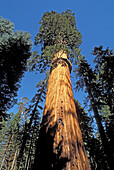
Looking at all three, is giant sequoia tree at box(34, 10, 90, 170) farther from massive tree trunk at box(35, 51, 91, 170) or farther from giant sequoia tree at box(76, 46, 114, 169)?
giant sequoia tree at box(76, 46, 114, 169)

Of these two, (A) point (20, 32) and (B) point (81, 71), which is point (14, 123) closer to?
(B) point (81, 71)

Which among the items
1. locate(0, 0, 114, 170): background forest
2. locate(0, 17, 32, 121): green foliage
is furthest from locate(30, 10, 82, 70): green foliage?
locate(0, 17, 32, 121): green foliage

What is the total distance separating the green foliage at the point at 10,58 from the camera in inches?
525

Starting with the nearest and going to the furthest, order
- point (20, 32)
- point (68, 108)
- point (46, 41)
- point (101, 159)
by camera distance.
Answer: point (68, 108), point (46, 41), point (101, 159), point (20, 32)

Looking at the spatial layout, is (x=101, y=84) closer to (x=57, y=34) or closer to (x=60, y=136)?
(x=57, y=34)

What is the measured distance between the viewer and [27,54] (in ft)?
54.3

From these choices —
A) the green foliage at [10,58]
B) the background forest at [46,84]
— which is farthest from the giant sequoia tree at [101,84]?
the green foliage at [10,58]

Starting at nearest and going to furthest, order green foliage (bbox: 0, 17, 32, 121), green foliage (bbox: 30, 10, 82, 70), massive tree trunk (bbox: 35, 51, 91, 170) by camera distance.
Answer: massive tree trunk (bbox: 35, 51, 91, 170) → green foliage (bbox: 30, 10, 82, 70) → green foliage (bbox: 0, 17, 32, 121)

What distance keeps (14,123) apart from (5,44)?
11.7 meters

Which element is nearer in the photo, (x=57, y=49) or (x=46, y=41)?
(x=57, y=49)

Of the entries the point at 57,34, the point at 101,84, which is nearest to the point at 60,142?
the point at 57,34

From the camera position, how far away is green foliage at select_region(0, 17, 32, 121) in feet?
43.8

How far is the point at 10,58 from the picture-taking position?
1420 centimetres

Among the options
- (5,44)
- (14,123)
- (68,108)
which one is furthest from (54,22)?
(14,123)
